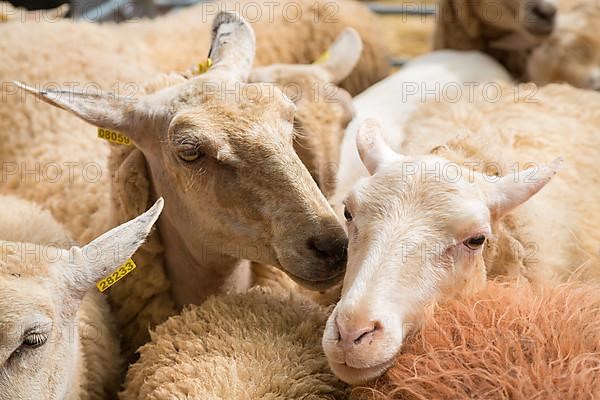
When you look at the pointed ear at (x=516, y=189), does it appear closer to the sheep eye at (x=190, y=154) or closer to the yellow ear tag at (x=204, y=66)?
the sheep eye at (x=190, y=154)

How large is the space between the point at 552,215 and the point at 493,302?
68 centimetres

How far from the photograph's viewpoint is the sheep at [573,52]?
4023mm

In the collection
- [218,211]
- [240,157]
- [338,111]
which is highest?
[240,157]

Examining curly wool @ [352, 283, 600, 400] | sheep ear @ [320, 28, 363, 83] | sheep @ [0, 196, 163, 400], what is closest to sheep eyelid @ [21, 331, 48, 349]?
sheep @ [0, 196, 163, 400]

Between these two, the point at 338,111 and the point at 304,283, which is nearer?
the point at 304,283

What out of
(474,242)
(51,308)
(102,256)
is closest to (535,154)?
(474,242)

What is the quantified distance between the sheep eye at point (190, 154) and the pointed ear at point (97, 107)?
0.92 ft

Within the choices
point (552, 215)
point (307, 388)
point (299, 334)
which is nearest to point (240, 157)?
point (299, 334)

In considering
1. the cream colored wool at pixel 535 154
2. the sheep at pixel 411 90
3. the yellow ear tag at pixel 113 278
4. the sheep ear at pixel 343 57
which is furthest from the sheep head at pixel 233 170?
the sheep ear at pixel 343 57

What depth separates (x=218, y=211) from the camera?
2.24 m

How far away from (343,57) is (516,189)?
5.16 feet

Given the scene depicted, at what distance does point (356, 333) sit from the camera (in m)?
1.74

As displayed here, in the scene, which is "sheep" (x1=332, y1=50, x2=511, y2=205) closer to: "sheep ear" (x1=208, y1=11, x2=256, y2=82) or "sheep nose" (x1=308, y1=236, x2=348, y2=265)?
"sheep ear" (x1=208, y1=11, x2=256, y2=82)

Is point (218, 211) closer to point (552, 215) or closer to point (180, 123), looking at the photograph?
point (180, 123)
